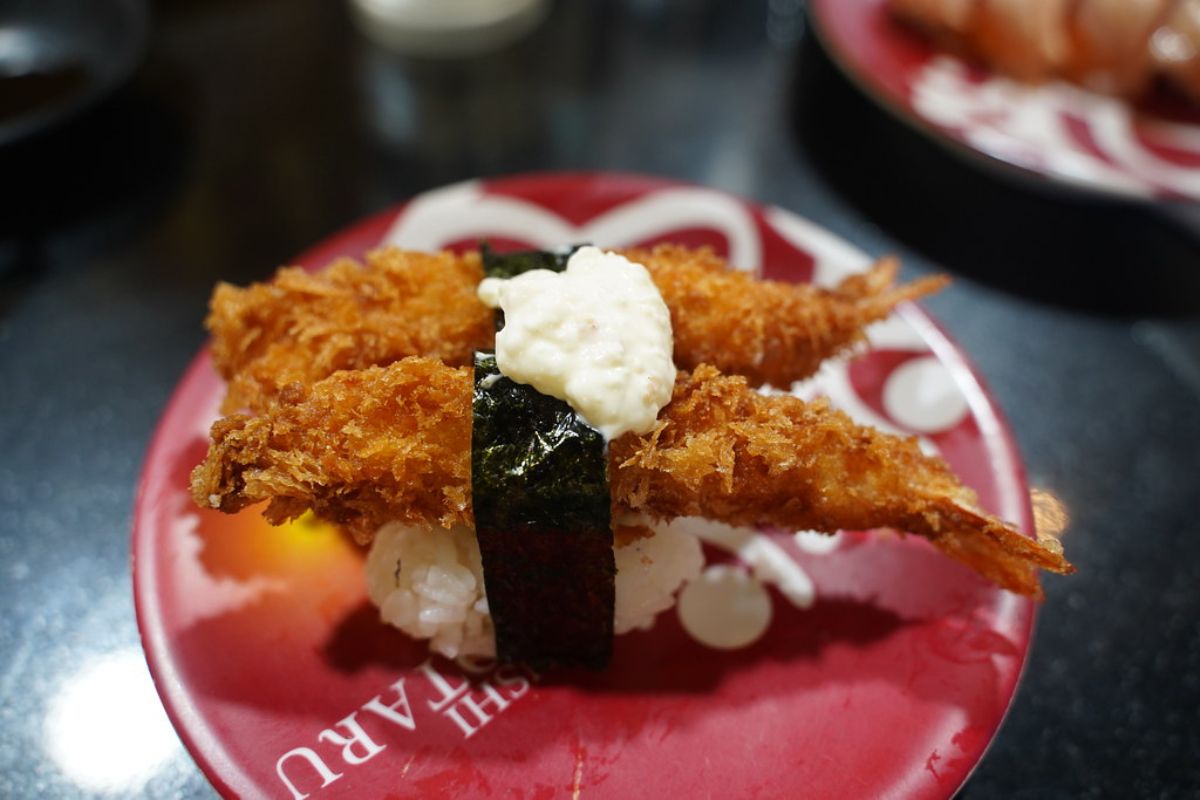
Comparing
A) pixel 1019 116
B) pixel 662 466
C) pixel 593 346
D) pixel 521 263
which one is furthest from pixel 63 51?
pixel 1019 116

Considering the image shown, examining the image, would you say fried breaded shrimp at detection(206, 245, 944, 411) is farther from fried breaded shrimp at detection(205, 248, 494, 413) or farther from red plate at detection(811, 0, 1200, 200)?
red plate at detection(811, 0, 1200, 200)

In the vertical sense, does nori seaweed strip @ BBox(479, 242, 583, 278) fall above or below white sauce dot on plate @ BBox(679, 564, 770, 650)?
above

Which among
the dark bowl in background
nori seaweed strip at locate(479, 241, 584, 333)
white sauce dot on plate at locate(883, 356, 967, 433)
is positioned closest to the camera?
nori seaweed strip at locate(479, 241, 584, 333)

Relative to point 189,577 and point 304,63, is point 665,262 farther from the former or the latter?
point 304,63

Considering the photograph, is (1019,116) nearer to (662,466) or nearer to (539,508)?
(662,466)

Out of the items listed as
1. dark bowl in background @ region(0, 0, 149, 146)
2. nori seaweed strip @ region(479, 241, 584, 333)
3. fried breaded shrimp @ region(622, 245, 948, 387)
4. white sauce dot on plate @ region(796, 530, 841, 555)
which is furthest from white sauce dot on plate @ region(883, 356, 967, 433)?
dark bowl in background @ region(0, 0, 149, 146)
